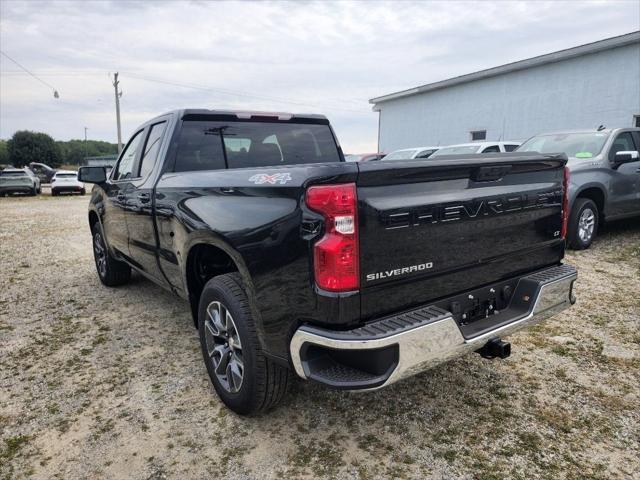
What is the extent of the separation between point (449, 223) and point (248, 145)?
6.80 ft

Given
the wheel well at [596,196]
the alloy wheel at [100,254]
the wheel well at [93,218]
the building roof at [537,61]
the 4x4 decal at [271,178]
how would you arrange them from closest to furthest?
the 4x4 decal at [271,178], the alloy wheel at [100,254], the wheel well at [93,218], the wheel well at [596,196], the building roof at [537,61]

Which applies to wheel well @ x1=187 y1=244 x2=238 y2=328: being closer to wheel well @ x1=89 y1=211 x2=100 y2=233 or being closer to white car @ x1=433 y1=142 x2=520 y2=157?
wheel well @ x1=89 y1=211 x2=100 y2=233

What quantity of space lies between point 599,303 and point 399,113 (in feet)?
69.9

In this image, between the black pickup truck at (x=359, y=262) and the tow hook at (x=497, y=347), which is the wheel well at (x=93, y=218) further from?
the tow hook at (x=497, y=347)

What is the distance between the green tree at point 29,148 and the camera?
58.8 m

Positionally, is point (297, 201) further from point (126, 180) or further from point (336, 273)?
point (126, 180)

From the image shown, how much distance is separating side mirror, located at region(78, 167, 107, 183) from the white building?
14710mm

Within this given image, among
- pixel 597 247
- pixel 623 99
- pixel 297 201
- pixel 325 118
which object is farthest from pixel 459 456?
pixel 623 99

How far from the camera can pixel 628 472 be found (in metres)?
2.21

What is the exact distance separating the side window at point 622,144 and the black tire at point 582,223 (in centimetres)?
85

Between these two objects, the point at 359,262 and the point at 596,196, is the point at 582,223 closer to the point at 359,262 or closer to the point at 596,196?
the point at 596,196

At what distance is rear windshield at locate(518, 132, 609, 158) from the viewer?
6996 millimetres

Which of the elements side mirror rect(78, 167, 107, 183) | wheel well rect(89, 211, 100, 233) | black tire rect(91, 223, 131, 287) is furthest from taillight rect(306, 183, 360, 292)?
wheel well rect(89, 211, 100, 233)

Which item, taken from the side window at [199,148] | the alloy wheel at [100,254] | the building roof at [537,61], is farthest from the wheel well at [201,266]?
the building roof at [537,61]
